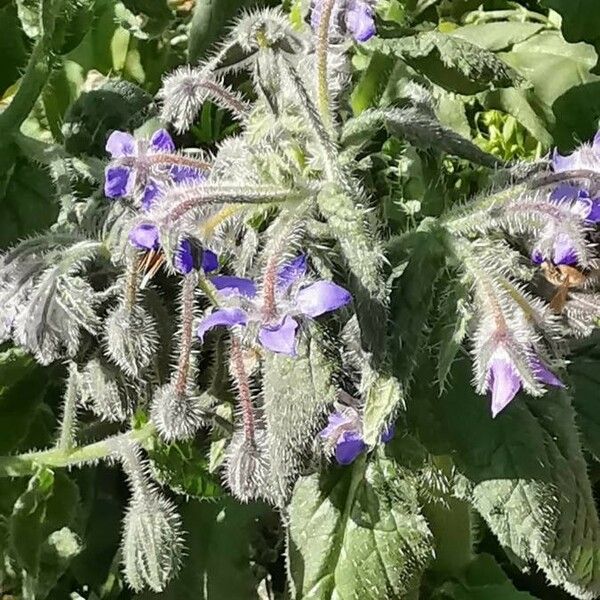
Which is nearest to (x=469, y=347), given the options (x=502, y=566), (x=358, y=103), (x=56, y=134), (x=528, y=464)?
(x=528, y=464)

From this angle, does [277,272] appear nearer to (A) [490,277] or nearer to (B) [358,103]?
(A) [490,277]

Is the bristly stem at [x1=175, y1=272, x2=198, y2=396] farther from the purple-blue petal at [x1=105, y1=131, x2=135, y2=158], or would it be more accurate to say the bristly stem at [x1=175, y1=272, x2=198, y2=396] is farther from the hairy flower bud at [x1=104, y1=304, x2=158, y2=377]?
the purple-blue petal at [x1=105, y1=131, x2=135, y2=158]

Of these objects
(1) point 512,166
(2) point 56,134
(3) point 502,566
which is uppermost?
(1) point 512,166

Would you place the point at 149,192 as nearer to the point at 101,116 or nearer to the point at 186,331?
the point at 186,331

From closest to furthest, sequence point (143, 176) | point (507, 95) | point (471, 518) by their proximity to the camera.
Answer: point (143, 176) < point (471, 518) < point (507, 95)

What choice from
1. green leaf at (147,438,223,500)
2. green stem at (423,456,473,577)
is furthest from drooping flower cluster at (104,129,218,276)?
green stem at (423,456,473,577)
